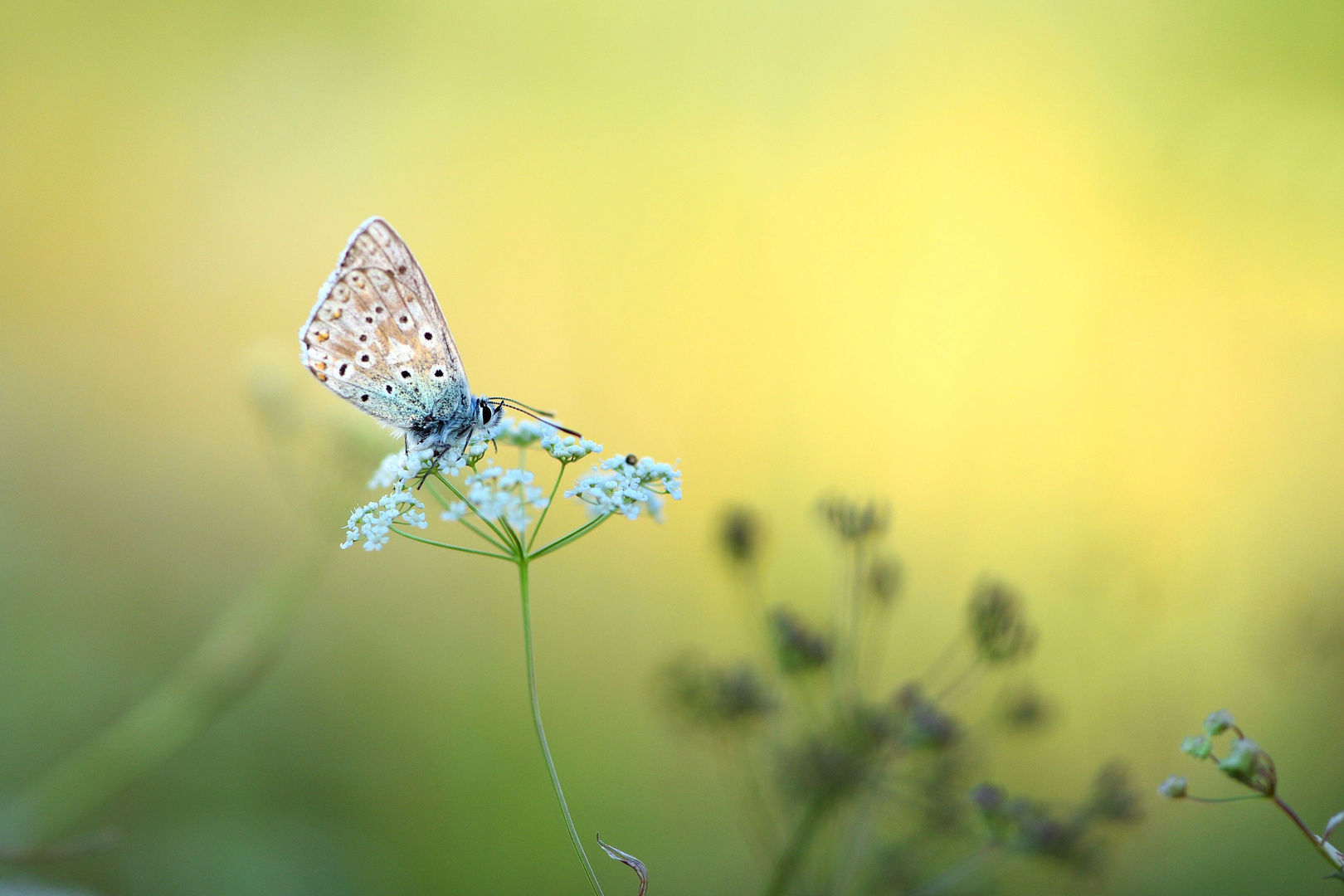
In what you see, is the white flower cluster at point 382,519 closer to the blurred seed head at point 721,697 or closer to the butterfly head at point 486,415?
the butterfly head at point 486,415

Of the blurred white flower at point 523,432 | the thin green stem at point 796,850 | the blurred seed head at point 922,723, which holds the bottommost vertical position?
the thin green stem at point 796,850

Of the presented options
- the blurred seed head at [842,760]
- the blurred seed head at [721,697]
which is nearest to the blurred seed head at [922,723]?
the blurred seed head at [842,760]

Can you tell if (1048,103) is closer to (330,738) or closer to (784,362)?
(784,362)

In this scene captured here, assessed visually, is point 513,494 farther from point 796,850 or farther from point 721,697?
point 796,850

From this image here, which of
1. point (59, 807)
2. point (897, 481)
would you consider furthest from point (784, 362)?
point (59, 807)

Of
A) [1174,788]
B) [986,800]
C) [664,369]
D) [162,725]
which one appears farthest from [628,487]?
[664,369]

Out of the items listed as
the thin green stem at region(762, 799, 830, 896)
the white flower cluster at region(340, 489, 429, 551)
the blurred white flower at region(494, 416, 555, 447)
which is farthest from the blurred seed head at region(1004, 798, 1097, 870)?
the white flower cluster at region(340, 489, 429, 551)
